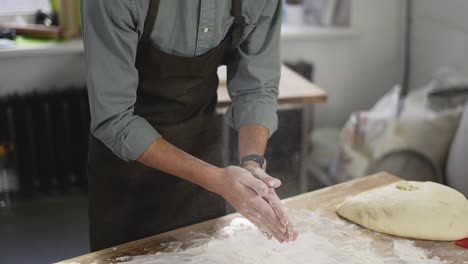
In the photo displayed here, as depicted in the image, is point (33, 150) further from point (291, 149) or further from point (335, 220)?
point (335, 220)

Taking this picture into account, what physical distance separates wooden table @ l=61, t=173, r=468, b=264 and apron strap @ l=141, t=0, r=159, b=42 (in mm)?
456

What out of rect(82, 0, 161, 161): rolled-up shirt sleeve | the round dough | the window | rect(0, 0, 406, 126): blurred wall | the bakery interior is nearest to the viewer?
rect(82, 0, 161, 161): rolled-up shirt sleeve

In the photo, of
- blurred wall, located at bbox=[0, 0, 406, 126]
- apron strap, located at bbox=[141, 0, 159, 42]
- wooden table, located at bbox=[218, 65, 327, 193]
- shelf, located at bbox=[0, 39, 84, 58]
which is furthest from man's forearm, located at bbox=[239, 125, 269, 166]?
blurred wall, located at bbox=[0, 0, 406, 126]

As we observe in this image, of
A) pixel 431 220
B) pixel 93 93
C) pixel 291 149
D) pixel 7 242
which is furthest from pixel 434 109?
pixel 7 242

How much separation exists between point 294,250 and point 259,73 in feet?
1.45

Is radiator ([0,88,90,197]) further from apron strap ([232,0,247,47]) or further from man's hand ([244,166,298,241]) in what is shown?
man's hand ([244,166,298,241])

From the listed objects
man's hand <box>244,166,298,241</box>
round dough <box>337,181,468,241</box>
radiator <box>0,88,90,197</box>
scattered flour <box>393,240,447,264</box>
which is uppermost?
man's hand <box>244,166,298,241</box>

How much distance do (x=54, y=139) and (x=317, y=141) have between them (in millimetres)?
1293

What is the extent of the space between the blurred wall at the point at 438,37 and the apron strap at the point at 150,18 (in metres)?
1.96

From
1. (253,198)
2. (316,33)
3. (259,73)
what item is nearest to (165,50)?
(259,73)

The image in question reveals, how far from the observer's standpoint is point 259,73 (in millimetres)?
1575

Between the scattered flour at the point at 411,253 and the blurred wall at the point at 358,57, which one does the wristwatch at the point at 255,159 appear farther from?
the blurred wall at the point at 358,57

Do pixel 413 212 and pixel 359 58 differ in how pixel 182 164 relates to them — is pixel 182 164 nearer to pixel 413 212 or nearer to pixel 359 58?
pixel 413 212

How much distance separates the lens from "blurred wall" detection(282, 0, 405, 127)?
3.36 metres
